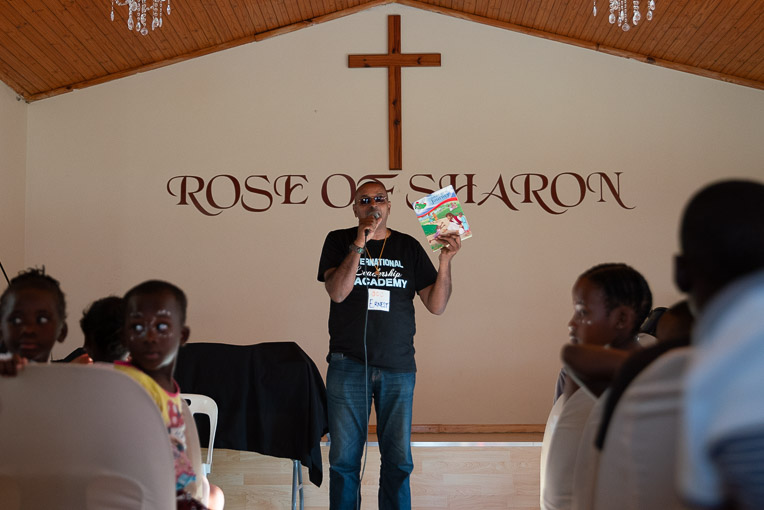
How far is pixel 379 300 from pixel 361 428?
0.50 metres

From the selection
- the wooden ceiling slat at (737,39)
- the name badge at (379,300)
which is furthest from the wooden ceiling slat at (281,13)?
the name badge at (379,300)

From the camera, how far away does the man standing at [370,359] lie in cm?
289

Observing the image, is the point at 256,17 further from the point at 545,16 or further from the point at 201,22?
the point at 545,16

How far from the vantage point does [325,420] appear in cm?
342

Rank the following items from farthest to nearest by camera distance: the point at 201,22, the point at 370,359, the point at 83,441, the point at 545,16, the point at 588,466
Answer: the point at 545,16 < the point at 201,22 < the point at 370,359 < the point at 83,441 < the point at 588,466

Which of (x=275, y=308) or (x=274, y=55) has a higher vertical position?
(x=274, y=55)

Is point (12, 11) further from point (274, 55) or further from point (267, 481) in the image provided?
point (267, 481)

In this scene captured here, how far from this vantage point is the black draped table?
3308 millimetres

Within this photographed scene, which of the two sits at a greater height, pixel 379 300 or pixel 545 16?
pixel 545 16

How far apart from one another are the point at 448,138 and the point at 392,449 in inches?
133

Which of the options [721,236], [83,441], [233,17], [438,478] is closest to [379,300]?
[438,478]

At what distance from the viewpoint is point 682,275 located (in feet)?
3.42

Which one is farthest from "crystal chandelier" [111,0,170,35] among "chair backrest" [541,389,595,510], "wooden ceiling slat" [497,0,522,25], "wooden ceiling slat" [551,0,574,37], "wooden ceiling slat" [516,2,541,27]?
"chair backrest" [541,389,595,510]

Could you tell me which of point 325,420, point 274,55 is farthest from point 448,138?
point 325,420
